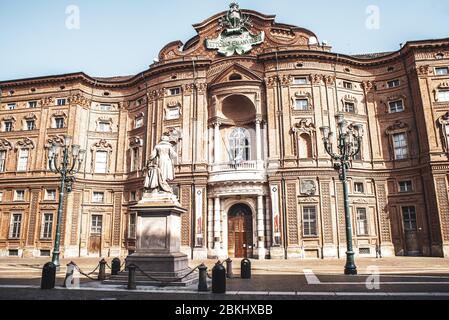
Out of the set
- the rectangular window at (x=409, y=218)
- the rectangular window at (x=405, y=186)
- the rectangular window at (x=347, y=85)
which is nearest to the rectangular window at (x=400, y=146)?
the rectangular window at (x=405, y=186)

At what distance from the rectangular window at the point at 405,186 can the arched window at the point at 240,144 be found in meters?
13.2

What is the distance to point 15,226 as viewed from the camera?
32.4 meters

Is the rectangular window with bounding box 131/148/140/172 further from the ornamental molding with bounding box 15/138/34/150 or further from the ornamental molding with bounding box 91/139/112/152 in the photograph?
the ornamental molding with bounding box 15/138/34/150

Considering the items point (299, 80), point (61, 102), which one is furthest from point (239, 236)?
point (61, 102)

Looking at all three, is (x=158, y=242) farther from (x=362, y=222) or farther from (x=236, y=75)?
(x=236, y=75)

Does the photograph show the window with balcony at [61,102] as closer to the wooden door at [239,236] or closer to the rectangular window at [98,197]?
the rectangular window at [98,197]

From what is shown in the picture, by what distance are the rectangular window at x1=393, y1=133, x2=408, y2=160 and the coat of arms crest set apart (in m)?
15.0

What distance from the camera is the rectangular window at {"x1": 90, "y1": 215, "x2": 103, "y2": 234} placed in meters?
32.5

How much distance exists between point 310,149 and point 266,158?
383 cm

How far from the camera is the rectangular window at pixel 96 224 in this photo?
3253cm

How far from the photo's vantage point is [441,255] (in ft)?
84.1

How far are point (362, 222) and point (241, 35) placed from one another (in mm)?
19922

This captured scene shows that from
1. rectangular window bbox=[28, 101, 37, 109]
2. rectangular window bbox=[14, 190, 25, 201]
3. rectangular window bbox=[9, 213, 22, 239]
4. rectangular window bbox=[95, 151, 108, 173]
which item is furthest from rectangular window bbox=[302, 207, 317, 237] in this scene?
rectangular window bbox=[28, 101, 37, 109]
